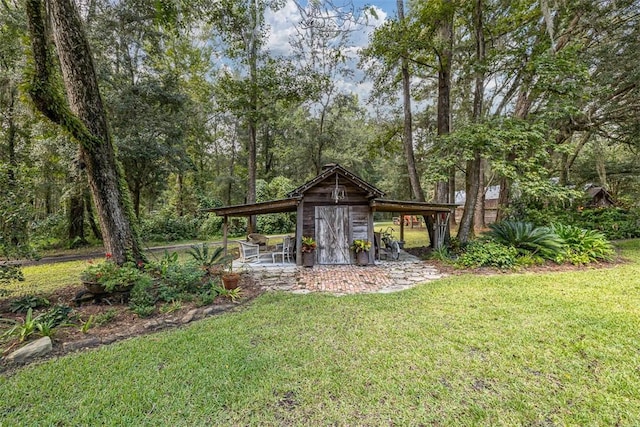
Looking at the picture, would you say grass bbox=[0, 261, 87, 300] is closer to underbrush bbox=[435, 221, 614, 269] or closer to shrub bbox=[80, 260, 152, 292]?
shrub bbox=[80, 260, 152, 292]

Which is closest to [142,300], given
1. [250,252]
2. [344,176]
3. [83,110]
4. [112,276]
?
[112,276]

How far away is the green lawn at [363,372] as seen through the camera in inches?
91.2

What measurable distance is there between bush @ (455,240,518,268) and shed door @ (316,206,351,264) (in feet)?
11.4

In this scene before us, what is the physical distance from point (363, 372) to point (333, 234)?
5.95 meters

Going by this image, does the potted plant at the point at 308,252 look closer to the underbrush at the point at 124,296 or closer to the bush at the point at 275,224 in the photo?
the underbrush at the point at 124,296

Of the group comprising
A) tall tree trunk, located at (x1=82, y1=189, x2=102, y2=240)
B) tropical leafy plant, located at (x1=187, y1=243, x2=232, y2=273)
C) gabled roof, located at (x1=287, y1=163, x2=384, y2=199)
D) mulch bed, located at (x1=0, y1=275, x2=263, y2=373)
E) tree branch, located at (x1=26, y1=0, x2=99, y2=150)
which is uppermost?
tree branch, located at (x1=26, y1=0, x2=99, y2=150)

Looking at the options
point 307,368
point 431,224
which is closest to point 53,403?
point 307,368

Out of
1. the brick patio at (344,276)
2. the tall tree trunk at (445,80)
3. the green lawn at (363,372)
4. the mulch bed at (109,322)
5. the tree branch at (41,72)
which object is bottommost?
the brick patio at (344,276)

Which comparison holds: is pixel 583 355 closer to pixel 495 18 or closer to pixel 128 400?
pixel 128 400

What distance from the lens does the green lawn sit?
2.32 meters

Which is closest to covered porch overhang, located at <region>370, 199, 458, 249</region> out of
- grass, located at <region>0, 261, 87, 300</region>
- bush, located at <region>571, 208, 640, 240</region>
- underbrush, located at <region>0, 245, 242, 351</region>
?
underbrush, located at <region>0, 245, 242, 351</region>

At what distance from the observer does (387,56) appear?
29.4 ft

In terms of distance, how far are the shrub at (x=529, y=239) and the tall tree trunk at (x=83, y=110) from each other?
10216 millimetres

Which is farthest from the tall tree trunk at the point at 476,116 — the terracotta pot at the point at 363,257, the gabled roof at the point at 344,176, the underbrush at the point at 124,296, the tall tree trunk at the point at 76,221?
the tall tree trunk at the point at 76,221
